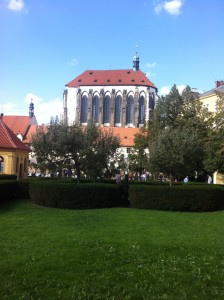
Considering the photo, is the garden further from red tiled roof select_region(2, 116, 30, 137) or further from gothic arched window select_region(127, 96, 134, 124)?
gothic arched window select_region(127, 96, 134, 124)

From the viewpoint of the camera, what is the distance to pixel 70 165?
89.3 ft

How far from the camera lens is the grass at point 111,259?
6.68m

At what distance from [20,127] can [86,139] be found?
67240 millimetres

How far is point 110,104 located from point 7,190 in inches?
3350

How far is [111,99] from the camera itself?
106 metres

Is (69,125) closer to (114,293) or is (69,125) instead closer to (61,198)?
(61,198)

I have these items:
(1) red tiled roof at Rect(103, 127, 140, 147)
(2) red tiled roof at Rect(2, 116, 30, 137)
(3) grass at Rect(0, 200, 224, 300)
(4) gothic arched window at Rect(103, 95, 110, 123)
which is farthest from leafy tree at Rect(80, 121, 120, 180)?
(4) gothic arched window at Rect(103, 95, 110, 123)

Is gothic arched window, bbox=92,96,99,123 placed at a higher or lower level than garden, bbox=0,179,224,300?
higher

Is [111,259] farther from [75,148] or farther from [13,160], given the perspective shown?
[13,160]

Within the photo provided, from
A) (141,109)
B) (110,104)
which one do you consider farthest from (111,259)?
(110,104)

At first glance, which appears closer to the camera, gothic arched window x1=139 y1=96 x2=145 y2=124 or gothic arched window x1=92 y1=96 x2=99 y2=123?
gothic arched window x1=139 y1=96 x2=145 y2=124

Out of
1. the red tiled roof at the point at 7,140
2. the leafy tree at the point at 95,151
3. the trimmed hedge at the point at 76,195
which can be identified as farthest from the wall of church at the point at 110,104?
the trimmed hedge at the point at 76,195

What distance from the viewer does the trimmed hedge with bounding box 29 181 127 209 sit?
20.1 m

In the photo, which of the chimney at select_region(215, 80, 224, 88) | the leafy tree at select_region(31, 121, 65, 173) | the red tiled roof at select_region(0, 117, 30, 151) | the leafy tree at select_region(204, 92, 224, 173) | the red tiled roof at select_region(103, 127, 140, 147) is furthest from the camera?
the red tiled roof at select_region(103, 127, 140, 147)
